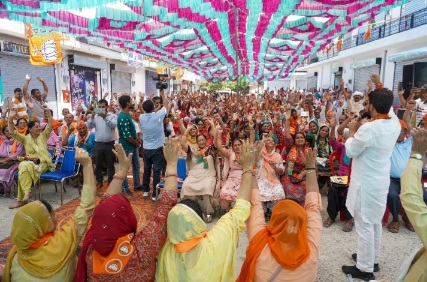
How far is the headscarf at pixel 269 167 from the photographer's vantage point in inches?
167

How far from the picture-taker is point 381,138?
99.4 inches

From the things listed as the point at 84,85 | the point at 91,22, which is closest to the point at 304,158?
the point at 91,22

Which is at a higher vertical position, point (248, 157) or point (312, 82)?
point (312, 82)

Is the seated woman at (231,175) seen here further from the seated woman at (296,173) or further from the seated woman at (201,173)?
the seated woman at (296,173)

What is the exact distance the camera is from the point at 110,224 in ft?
5.01

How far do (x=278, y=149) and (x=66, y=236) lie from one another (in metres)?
3.84

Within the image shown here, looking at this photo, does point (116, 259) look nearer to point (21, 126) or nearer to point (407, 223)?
point (407, 223)

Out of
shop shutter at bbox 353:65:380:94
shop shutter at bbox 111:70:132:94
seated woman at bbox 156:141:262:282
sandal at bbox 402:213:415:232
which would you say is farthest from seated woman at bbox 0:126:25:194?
shop shutter at bbox 353:65:380:94

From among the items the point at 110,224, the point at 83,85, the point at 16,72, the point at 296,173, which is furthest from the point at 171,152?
the point at 83,85

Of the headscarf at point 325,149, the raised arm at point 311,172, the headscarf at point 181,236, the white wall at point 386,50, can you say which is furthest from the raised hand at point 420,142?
the white wall at point 386,50

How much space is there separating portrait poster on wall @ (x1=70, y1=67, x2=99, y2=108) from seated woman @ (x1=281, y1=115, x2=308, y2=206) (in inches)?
475

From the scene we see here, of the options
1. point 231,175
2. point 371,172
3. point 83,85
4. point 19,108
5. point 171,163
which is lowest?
point 231,175

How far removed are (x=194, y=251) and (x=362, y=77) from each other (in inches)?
788

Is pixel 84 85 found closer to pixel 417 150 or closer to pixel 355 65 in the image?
pixel 355 65
